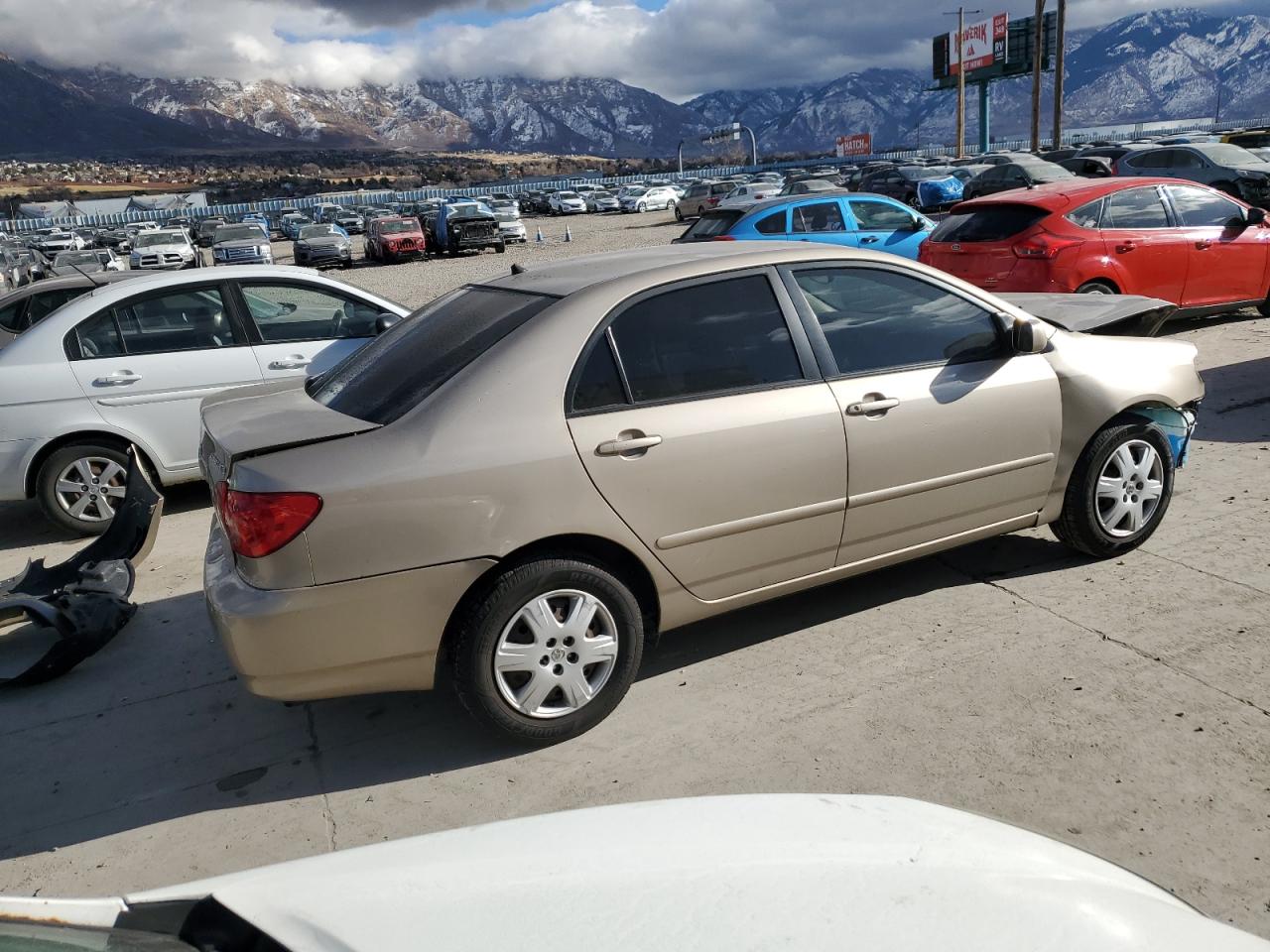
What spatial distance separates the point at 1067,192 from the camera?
9.28m

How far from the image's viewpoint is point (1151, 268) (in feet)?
30.4

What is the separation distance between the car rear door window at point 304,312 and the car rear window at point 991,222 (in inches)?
219

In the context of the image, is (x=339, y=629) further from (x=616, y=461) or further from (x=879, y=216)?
(x=879, y=216)

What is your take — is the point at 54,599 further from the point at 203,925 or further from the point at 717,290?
the point at 203,925

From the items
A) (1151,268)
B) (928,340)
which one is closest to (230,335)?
(928,340)

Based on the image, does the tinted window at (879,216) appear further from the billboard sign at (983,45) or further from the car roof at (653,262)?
the billboard sign at (983,45)

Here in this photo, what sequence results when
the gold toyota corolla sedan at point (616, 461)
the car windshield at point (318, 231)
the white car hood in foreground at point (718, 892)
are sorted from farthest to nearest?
1. the car windshield at point (318, 231)
2. the gold toyota corolla sedan at point (616, 461)
3. the white car hood in foreground at point (718, 892)

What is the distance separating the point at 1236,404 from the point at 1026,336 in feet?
14.0

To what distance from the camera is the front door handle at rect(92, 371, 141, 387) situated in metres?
6.25

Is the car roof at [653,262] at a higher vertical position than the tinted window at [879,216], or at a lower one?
higher

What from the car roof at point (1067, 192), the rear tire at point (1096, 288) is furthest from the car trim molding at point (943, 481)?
the car roof at point (1067, 192)

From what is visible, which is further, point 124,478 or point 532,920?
point 124,478

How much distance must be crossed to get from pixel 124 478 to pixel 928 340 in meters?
4.91

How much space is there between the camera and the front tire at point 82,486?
244 inches
